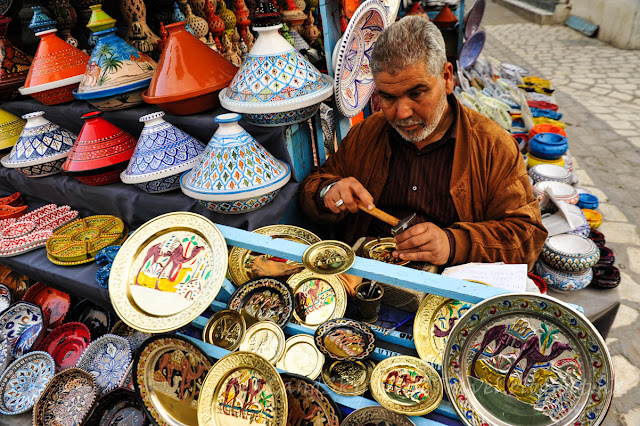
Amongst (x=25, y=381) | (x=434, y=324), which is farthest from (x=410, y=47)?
(x=25, y=381)

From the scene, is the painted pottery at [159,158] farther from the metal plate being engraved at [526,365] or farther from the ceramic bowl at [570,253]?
the ceramic bowl at [570,253]

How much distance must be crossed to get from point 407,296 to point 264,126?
96cm

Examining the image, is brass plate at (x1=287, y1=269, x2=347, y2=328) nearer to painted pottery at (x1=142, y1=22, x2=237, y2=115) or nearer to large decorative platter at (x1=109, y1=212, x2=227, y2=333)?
large decorative platter at (x1=109, y1=212, x2=227, y2=333)

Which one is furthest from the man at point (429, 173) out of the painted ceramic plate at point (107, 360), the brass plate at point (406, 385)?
the painted ceramic plate at point (107, 360)

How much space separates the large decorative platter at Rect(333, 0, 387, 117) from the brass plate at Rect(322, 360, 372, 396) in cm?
125

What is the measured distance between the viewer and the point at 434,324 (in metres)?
1.38

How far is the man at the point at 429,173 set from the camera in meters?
1.56

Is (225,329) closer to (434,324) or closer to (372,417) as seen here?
(372,417)

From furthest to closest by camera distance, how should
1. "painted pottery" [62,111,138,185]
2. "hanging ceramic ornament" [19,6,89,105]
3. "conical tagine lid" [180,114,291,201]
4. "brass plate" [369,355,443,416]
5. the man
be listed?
1. "hanging ceramic ornament" [19,6,89,105]
2. "painted pottery" [62,111,138,185]
3. the man
4. "conical tagine lid" [180,114,291,201]
5. "brass plate" [369,355,443,416]

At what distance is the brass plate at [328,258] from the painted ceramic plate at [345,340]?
275 mm

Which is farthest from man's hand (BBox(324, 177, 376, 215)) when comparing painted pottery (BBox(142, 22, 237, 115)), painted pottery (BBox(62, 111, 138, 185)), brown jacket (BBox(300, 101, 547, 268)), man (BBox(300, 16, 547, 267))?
painted pottery (BBox(62, 111, 138, 185))

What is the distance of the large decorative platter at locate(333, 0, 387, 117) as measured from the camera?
5.78ft

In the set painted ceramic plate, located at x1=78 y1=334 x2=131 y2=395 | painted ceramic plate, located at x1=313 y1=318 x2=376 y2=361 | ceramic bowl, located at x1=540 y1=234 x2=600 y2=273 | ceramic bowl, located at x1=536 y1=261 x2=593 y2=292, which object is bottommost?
ceramic bowl, located at x1=536 y1=261 x2=593 y2=292

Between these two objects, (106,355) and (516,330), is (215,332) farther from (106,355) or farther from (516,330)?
(516,330)
